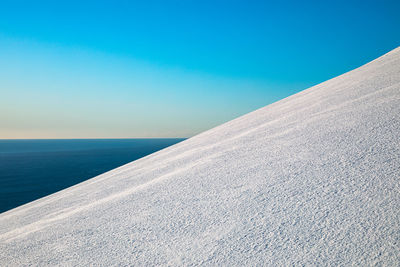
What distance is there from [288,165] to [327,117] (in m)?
1.32

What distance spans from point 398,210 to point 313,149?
107 centimetres

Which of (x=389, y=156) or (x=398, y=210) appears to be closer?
(x=398, y=210)

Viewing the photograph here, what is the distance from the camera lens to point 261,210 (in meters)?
1.81

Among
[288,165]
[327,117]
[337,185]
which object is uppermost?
[327,117]

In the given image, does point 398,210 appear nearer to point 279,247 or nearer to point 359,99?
point 279,247

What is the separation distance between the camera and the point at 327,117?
3219 millimetres

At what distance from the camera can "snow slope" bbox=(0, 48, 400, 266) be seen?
143 centimetres

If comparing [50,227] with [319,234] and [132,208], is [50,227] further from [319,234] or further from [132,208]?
[319,234]

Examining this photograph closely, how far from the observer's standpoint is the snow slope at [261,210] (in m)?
1.43

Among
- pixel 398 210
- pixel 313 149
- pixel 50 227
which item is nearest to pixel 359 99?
pixel 313 149

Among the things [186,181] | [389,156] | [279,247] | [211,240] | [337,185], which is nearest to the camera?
[279,247]

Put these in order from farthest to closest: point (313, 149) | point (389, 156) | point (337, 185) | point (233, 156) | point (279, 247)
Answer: point (233, 156) → point (313, 149) → point (389, 156) → point (337, 185) → point (279, 247)

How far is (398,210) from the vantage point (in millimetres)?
1458

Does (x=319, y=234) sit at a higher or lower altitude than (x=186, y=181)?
lower
